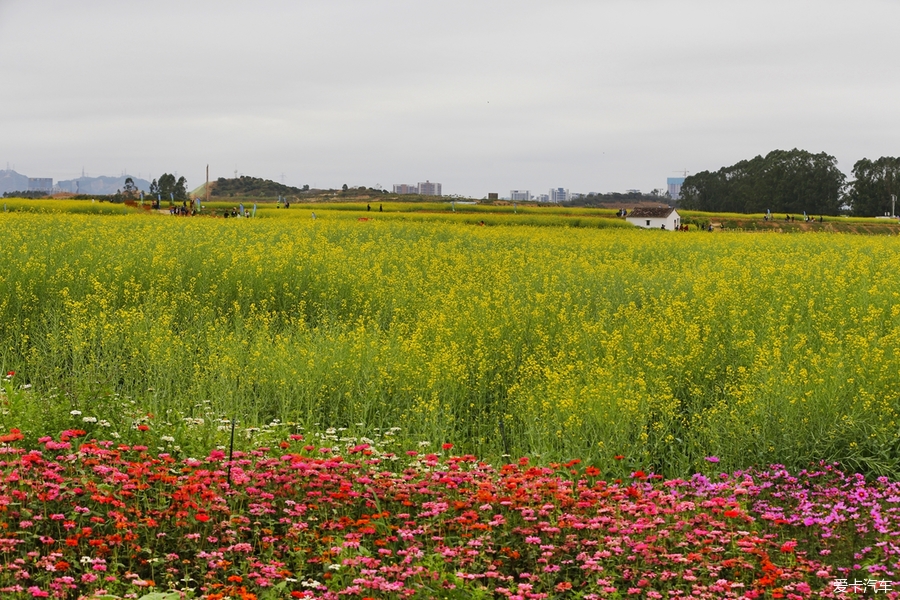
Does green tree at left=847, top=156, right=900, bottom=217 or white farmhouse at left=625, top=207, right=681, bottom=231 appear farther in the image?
green tree at left=847, top=156, right=900, bottom=217

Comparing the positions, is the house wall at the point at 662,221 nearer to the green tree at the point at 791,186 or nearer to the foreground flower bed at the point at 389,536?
the green tree at the point at 791,186

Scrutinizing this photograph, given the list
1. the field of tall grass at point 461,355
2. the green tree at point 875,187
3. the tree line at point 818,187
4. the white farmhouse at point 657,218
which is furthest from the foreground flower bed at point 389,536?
the green tree at point 875,187

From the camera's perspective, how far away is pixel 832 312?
1148 cm

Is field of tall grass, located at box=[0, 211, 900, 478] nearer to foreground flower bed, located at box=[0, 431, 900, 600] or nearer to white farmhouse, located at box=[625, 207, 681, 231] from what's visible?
foreground flower bed, located at box=[0, 431, 900, 600]

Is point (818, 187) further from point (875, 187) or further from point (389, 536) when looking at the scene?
point (389, 536)

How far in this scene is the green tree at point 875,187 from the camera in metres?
99.6

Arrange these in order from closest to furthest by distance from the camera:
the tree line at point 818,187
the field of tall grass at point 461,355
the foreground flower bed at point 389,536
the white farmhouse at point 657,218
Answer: the foreground flower bed at point 389,536, the field of tall grass at point 461,355, the white farmhouse at point 657,218, the tree line at point 818,187

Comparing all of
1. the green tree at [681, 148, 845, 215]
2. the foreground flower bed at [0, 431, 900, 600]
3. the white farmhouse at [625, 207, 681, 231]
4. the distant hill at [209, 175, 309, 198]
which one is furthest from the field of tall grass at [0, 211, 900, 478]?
the distant hill at [209, 175, 309, 198]

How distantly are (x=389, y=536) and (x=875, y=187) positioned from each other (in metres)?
110

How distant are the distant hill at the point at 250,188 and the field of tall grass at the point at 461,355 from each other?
343 feet

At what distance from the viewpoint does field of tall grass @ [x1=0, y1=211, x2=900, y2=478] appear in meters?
7.11

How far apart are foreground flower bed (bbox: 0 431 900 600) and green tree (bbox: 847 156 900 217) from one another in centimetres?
10675

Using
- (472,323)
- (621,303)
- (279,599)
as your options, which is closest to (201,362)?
(472,323)

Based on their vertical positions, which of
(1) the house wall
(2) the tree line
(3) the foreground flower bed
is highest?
A: (2) the tree line
